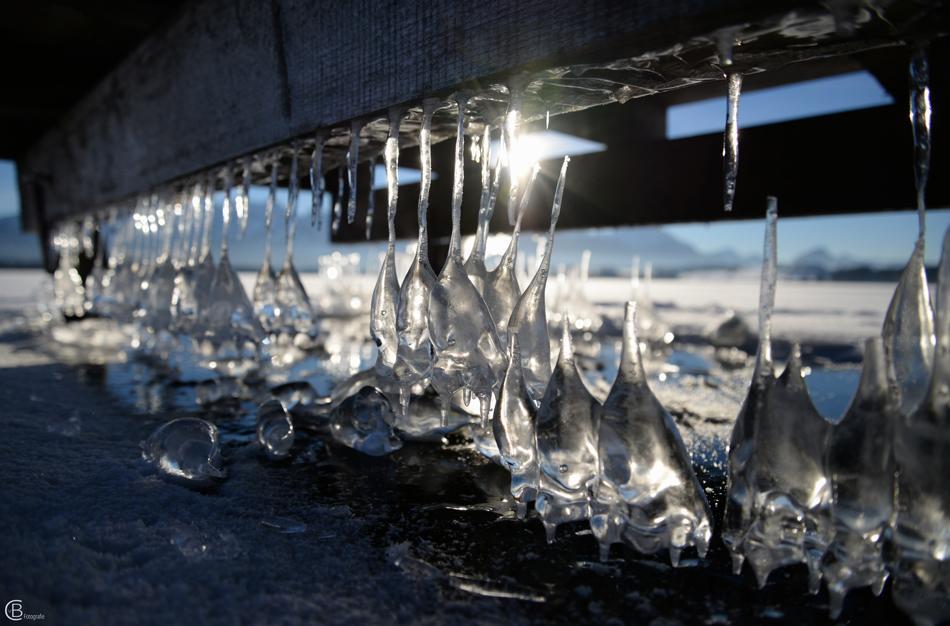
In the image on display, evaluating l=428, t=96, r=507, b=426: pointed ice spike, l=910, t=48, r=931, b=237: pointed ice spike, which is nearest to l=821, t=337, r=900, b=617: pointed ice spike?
l=910, t=48, r=931, b=237: pointed ice spike

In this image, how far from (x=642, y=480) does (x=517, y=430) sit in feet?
1.15

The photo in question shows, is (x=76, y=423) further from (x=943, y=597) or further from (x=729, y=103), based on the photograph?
(x=943, y=597)

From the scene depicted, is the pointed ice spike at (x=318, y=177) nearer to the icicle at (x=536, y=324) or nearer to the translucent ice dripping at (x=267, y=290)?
the translucent ice dripping at (x=267, y=290)

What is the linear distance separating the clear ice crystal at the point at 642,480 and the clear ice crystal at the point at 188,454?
3.86ft

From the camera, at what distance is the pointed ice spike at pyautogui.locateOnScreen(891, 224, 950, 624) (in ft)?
3.29

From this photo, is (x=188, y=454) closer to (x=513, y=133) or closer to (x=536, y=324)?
(x=536, y=324)

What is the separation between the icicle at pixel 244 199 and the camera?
2.89 m

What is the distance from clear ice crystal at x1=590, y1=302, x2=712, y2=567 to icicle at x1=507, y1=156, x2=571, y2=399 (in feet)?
1.18

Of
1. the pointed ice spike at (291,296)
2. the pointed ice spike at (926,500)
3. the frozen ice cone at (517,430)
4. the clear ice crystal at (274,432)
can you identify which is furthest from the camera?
the pointed ice spike at (291,296)

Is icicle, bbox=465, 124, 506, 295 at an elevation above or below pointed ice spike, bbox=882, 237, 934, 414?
above

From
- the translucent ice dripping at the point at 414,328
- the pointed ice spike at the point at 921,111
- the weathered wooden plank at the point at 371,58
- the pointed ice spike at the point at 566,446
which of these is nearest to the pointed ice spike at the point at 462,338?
the translucent ice dripping at the point at 414,328

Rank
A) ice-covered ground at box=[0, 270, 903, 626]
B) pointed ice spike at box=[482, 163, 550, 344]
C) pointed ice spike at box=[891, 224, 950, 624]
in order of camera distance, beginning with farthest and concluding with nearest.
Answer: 1. pointed ice spike at box=[482, 163, 550, 344]
2. ice-covered ground at box=[0, 270, 903, 626]
3. pointed ice spike at box=[891, 224, 950, 624]

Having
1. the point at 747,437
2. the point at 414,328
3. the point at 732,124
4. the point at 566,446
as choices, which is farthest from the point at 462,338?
the point at 732,124

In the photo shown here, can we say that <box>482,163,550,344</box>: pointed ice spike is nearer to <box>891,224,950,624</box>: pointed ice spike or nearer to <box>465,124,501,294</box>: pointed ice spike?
<box>465,124,501,294</box>: pointed ice spike
